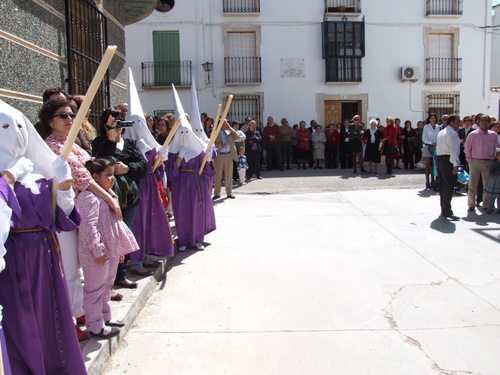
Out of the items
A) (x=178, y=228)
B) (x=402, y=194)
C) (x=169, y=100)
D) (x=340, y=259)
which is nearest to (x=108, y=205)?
(x=178, y=228)

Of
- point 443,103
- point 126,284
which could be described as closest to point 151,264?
point 126,284

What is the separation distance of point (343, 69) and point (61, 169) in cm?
1913

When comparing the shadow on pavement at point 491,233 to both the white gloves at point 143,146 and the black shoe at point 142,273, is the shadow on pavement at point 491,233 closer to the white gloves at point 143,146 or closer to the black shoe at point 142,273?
the black shoe at point 142,273

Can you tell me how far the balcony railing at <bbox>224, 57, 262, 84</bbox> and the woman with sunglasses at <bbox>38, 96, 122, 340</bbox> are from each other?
1711 cm

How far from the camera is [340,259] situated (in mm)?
6074

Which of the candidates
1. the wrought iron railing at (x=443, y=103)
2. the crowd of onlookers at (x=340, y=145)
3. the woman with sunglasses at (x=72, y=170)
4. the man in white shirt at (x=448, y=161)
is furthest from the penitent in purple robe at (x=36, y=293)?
the wrought iron railing at (x=443, y=103)

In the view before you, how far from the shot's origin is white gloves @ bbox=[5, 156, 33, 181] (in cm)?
245

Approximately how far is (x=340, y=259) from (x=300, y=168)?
37.5ft

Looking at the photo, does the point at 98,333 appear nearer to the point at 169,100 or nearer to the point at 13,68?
the point at 13,68

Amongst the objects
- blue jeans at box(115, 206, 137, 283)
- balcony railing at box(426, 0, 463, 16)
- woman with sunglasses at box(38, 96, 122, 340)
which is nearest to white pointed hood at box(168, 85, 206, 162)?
blue jeans at box(115, 206, 137, 283)

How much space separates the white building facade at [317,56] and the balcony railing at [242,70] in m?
0.04

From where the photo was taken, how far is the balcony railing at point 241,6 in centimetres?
1991

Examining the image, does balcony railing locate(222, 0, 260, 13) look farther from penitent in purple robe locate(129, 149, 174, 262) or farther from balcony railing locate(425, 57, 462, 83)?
penitent in purple robe locate(129, 149, 174, 262)

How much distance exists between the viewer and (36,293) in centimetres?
A: 262
